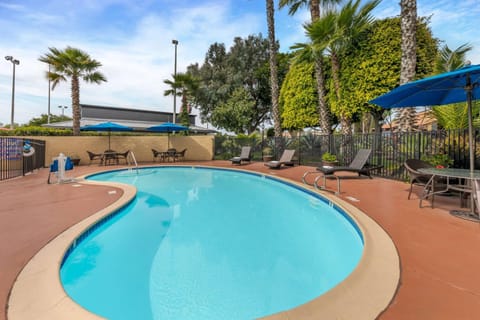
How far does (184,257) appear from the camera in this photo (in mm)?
3379

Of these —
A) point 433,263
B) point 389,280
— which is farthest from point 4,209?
point 433,263

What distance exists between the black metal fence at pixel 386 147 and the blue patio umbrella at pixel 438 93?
4.55ft

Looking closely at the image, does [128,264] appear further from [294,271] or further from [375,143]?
[375,143]

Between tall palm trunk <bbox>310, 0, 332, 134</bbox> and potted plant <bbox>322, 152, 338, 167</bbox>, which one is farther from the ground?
tall palm trunk <bbox>310, 0, 332, 134</bbox>

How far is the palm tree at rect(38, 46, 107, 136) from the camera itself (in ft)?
42.8

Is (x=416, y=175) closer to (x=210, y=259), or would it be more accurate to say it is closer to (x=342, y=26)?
(x=210, y=259)

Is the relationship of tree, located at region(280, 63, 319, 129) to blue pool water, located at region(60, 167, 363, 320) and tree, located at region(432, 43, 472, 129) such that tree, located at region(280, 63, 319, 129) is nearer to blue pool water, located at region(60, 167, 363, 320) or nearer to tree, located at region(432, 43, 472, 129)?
tree, located at region(432, 43, 472, 129)

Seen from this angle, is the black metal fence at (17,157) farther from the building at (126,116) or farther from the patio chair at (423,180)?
the building at (126,116)

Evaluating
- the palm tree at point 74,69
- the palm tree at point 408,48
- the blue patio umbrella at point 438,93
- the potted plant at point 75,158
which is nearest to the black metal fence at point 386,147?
the palm tree at point 408,48

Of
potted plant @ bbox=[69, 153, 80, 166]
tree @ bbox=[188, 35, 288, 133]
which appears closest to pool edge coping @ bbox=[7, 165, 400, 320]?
potted plant @ bbox=[69, 153, 80, 166]

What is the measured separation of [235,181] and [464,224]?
268 inches

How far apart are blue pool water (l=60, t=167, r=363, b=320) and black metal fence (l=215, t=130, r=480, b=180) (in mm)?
3675

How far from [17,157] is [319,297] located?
1394cm

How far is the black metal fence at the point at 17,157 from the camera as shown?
31.3 ft
